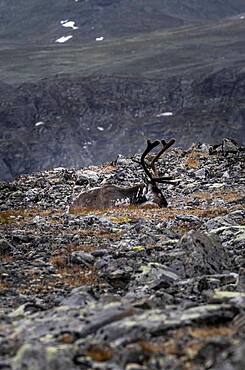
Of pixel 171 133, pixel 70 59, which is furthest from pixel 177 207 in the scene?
pixel 70 59

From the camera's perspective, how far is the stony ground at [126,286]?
18.9 feet

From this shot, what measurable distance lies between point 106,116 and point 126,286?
311ft

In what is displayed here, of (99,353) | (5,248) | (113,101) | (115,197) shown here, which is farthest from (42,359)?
(113,101)

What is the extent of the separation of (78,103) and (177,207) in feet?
287

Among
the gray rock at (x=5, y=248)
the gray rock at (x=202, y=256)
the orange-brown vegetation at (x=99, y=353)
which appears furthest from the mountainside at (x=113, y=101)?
the orange-brown vegetation at (x=99, y=353)

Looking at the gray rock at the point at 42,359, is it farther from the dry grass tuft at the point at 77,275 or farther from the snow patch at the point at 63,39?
the snow patch at the point at 63,39

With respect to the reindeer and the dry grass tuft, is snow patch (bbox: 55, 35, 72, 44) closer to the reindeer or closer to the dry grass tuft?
the reindeer

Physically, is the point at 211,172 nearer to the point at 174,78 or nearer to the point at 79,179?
the point at 79,179

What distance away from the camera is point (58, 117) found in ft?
342

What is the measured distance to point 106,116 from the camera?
105m

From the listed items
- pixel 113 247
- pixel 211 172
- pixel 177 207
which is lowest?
pixel 211 172

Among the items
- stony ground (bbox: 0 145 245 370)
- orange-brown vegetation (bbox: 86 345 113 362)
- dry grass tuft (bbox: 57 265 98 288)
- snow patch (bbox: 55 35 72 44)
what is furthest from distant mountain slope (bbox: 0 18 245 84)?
orange-brown vegetation (bbox: 86 345 113 362)

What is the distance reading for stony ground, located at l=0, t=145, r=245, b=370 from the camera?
5754 mm

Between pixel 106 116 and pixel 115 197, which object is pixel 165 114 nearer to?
pixel 106 116
